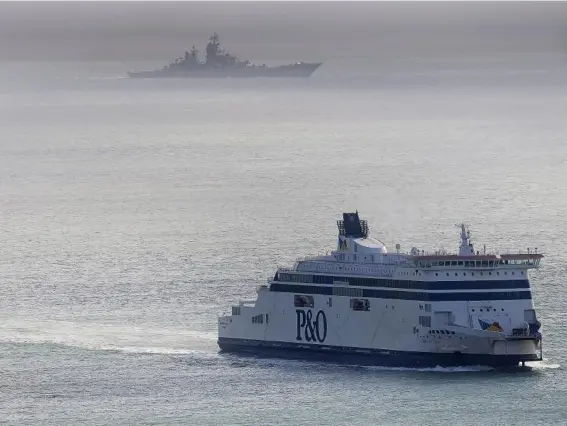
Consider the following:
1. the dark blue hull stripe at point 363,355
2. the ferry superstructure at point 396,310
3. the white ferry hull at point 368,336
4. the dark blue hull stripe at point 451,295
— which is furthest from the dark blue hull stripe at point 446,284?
the dark blue hull stripe at point 363,355

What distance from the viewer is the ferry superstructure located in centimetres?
8794

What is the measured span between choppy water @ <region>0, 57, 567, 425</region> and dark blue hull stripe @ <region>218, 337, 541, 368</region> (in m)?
0.69

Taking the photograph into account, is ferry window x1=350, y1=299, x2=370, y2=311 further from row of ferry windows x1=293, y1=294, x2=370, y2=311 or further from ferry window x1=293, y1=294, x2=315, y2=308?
ferry window x1=293, y1=294, x2=315, y2=308

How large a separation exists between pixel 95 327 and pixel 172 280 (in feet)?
41.1

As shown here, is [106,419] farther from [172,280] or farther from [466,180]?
[466,180]

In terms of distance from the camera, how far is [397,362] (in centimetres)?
8912

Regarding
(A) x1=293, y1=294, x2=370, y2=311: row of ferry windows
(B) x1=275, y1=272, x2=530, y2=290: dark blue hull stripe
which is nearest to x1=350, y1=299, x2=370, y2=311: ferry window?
(A) x1=293, y1=294, x2=370, y2=311: row of ferry windows

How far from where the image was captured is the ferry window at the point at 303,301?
3652 inches

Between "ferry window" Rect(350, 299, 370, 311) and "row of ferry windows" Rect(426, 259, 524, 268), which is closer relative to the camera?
"row of ferry windows" Rect(426, 259, 524, 268)

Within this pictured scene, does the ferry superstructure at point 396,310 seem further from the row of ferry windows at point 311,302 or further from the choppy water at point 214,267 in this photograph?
the choppy water at point 214,267

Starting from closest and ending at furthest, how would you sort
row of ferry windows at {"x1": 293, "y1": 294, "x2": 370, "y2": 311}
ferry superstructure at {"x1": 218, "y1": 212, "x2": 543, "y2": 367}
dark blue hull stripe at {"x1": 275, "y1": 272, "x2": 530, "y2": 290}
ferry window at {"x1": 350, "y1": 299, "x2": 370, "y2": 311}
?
ferry superstructure at {"x1": 218, "y1": 212, "x2": 543, "y2": 367}
dark blue hull stripe at {"x1": 275, "y1": 272, "x2": 530, "y2": 290}
ferry window at {"x1": 350, "y1": 299, "x2": 370, "y2": 311}
row of ferry windows at {"x1": 293, "y1": 294, "x2": 370, "y2": 311}

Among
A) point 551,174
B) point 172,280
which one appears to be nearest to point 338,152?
point 551,174

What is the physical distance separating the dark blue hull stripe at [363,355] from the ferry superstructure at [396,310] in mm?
41

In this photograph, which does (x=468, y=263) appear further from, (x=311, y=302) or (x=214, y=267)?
(x=214, y=267)
